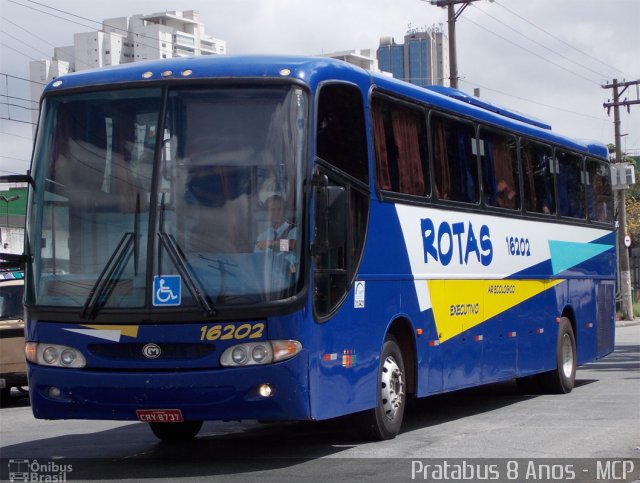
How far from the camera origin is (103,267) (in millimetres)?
10023

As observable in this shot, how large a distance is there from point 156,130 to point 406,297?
352cm

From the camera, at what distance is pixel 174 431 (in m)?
12.5

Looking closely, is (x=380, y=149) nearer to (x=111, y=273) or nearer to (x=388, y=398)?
(x=388, y=398)

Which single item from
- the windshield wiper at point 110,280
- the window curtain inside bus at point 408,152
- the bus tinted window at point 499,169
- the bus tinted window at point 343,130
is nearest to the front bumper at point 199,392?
the windshield wiper at point 110,280

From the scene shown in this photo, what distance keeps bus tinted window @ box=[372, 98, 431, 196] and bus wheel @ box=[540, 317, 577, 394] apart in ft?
18.0

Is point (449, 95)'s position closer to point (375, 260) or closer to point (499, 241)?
point (499, 241)

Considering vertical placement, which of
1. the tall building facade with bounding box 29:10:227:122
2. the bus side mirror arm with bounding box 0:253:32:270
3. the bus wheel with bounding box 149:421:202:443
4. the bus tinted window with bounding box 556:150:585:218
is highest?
the tall building facade with bounding box 29:10:227:122

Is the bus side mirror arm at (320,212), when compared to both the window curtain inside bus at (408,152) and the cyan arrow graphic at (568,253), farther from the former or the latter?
the cyan arrow graphic at (568,253)

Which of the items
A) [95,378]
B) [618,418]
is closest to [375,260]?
[95,378]

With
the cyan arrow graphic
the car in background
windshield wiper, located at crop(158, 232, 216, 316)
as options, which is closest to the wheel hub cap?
windshield wiper, located at crop(158, 232, 216, 316)

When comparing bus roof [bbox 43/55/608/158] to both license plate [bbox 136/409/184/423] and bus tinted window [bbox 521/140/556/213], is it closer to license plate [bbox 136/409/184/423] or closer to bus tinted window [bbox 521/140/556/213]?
license plate [bbox 136/409/184/423]

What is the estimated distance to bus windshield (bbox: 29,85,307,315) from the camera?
983 centimetres

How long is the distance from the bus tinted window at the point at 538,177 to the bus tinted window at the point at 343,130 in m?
5.67

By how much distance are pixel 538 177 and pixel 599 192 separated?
368 cm
